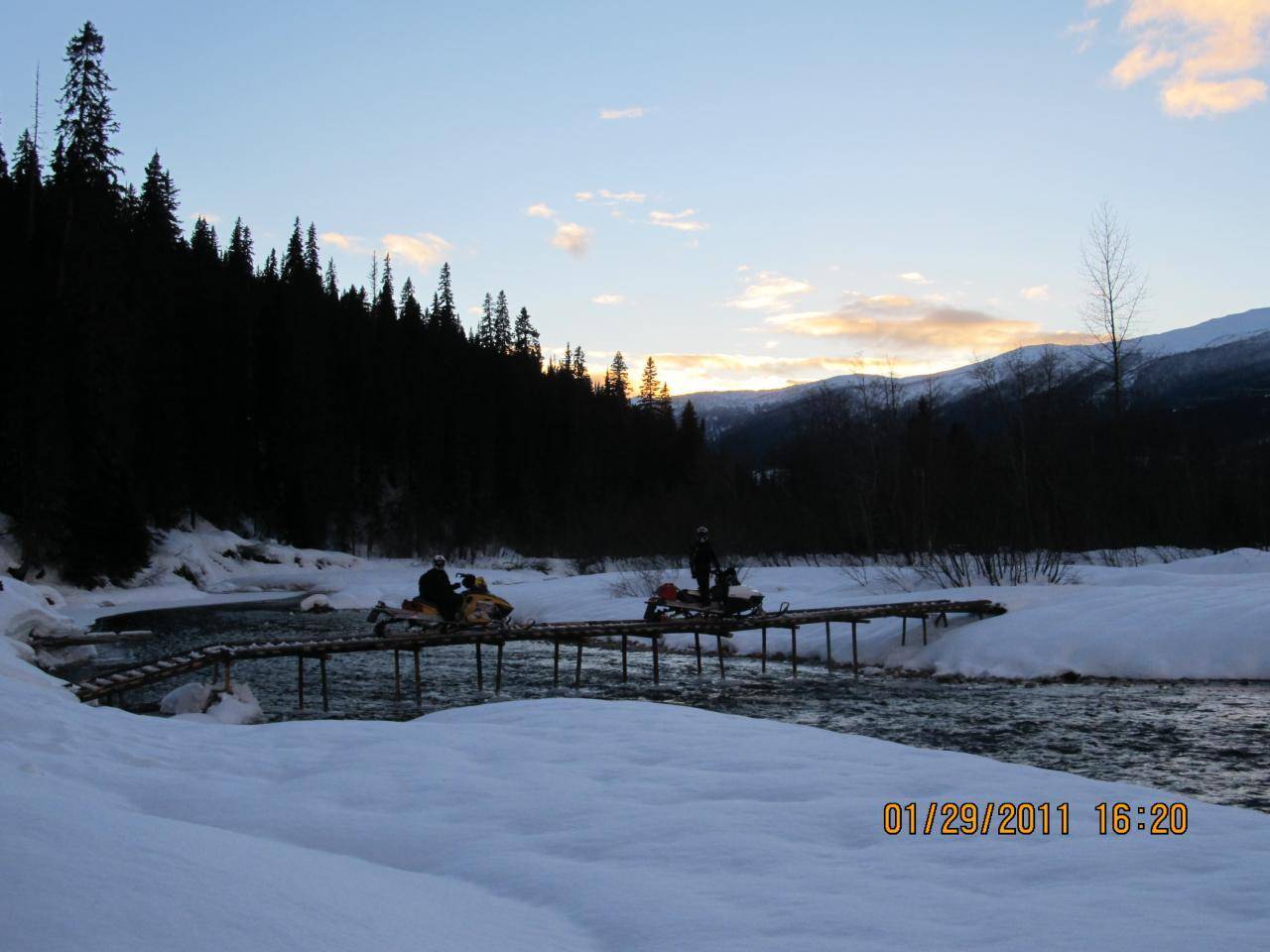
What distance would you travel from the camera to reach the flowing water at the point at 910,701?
39.2 ft

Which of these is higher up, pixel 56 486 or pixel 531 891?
pixel 56 486

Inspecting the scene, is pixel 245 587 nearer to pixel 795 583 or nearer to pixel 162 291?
pixel 162 291

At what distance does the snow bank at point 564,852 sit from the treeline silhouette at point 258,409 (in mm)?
35622

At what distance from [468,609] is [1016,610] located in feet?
45.2

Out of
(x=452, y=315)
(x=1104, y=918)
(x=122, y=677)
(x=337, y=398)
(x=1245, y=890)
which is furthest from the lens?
(x=452, y=315)

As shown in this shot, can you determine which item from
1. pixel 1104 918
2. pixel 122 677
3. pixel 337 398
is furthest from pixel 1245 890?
pixel 337 398

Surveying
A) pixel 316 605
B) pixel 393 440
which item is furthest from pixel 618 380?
pixel 316 605

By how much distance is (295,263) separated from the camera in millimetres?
78000

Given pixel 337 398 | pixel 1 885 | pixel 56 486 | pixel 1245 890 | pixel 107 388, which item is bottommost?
pixel 1245 890

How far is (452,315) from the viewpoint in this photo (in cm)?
9375

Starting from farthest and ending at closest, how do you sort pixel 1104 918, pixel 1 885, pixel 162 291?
pixel 162 291 → pixel 1104 918 → pixel 1 885

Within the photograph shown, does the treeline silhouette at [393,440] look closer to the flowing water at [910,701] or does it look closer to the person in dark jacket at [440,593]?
the flowing water at [910,701]

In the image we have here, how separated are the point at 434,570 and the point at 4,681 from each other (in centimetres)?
1081
